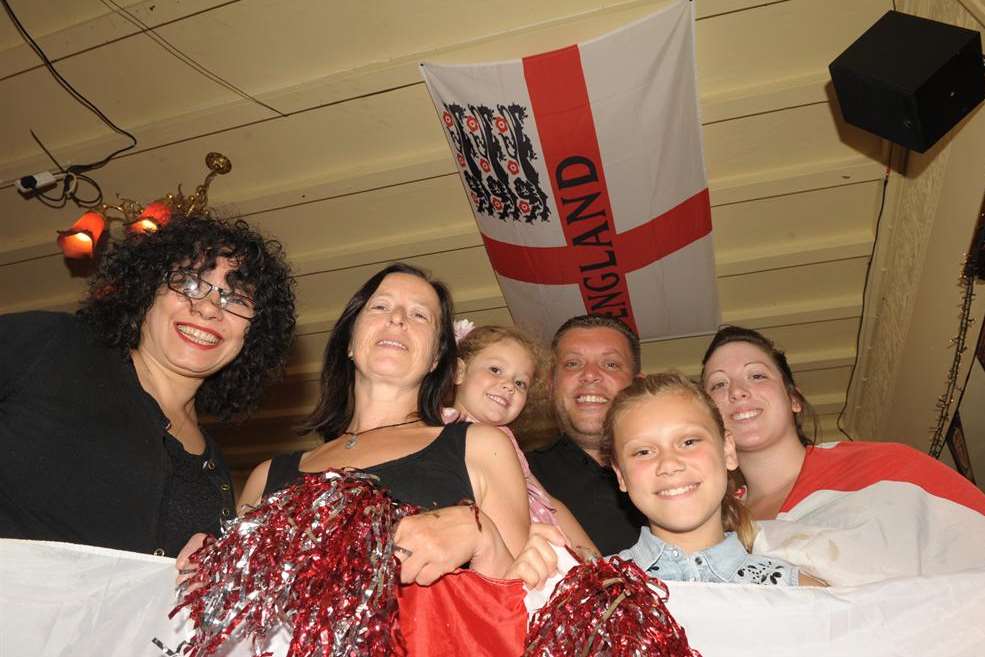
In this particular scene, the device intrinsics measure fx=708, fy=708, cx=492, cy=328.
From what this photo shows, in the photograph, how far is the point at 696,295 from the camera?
3.88 metres

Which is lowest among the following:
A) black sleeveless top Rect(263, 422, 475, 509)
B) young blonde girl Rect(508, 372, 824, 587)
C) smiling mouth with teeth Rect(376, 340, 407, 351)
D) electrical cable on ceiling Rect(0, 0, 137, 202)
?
young blonde girl Rect(508, 372, 824, 587)

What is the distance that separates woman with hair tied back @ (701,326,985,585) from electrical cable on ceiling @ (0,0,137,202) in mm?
3209

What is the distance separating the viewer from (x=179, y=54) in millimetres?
3361

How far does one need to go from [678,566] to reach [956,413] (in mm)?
2441

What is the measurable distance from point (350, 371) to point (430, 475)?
2.01ft

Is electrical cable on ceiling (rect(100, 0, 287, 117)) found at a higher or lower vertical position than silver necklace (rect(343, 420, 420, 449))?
higher

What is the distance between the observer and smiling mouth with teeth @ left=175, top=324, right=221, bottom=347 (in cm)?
195

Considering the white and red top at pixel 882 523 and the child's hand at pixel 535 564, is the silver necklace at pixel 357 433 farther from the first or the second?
the white and red top at pixel 882 523

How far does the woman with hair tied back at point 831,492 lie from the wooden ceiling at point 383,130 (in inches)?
54.2

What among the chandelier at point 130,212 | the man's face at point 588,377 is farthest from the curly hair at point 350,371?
the chandelier at point 130,212

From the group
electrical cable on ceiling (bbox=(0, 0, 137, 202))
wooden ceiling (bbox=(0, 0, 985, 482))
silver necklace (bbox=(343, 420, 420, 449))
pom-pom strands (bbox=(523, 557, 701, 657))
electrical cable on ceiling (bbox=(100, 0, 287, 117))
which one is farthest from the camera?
electrical cable on ceiling (bbox=(0, 0, 137, 202))

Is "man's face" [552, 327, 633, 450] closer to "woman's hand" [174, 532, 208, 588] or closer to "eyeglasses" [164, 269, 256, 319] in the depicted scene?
"eyeglasses" [164, 269, 256, 319]

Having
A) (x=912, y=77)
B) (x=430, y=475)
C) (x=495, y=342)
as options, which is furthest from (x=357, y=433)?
(x=912, y=77)

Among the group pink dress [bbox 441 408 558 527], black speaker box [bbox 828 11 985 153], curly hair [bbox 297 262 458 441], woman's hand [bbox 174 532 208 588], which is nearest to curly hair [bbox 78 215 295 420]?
curly hair [bbox 297 262 458 441]
